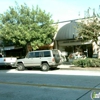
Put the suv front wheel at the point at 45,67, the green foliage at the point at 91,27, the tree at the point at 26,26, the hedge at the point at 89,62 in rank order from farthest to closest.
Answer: the tree at the point at 26,26 → the green foliage at the point at 91,27 → the suv front wheel at the point at 45,67 → the hedge at the point at 89,62

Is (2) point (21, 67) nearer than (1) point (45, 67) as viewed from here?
No

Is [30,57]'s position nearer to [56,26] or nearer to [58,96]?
Result: [56,26]

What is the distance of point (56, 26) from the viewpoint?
2734 cm

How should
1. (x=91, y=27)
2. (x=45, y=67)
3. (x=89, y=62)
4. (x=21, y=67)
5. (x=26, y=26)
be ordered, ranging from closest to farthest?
(x=45, y=67) < (x=89, y=62) < (x=91, y=27) < (x=21, y=67) < (x=26, y=26)

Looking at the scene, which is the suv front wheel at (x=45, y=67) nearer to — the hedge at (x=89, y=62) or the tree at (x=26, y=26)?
the hedge at (x=89, y=62)

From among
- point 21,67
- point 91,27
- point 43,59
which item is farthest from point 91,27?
point 21,67

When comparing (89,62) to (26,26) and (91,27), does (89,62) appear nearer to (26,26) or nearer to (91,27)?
(91,27)

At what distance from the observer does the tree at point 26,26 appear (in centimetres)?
2472

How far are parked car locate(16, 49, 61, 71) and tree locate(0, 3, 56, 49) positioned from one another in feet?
A: 15.0

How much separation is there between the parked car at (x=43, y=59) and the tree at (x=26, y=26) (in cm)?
456

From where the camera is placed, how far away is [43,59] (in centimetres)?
1952

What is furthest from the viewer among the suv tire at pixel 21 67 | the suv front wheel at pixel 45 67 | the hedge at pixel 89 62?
the suv tire at pixel 21 67

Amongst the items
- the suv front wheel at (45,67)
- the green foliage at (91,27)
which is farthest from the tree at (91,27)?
the suv front wheel at (45,67)

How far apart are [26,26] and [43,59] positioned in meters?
7.01
